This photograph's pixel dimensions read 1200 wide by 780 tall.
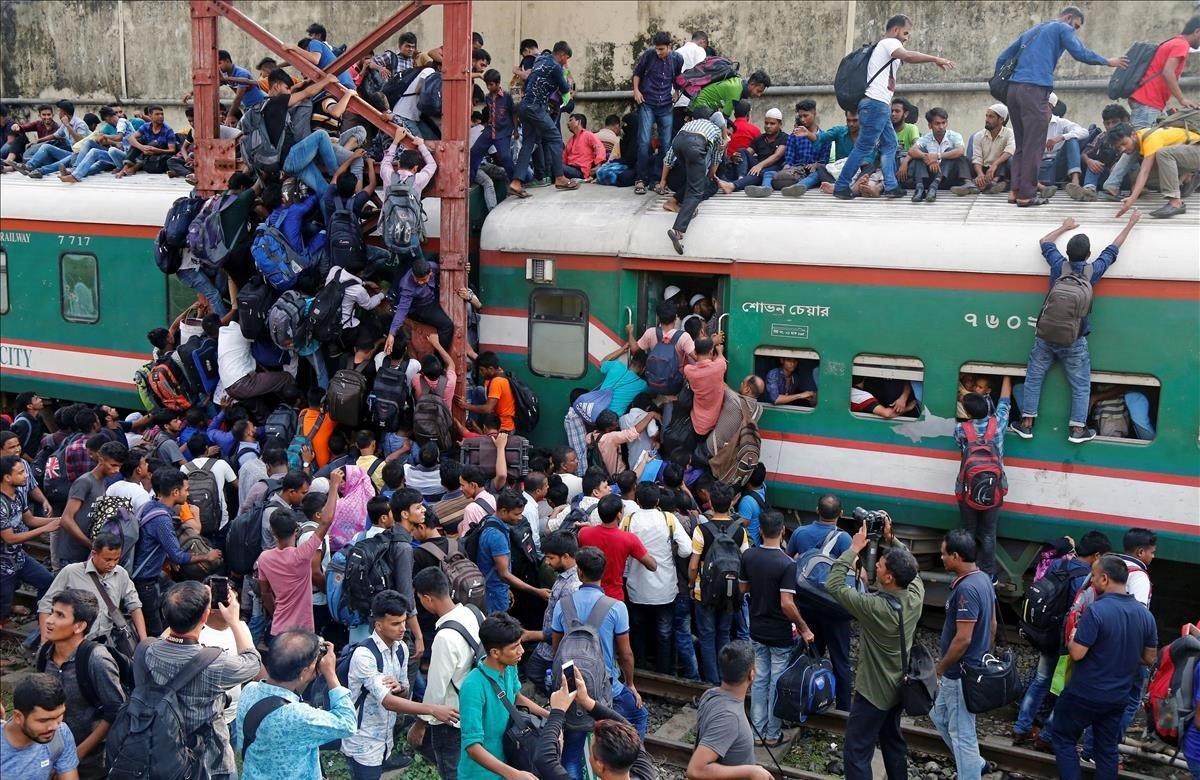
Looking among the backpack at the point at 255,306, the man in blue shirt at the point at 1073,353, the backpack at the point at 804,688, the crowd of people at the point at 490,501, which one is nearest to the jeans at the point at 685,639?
the crowd of people at the point at 490,501

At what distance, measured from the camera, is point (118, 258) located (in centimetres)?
1329

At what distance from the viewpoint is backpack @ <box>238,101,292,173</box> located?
10.8 m

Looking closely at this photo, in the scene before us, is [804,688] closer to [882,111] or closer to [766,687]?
[766,687]

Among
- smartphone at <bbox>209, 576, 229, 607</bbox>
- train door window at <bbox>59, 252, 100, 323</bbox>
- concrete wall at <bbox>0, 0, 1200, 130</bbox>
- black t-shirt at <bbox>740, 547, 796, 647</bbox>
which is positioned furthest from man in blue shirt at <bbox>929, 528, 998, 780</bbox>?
concrete wall at <bbox>0, 0, 1200, 130</bbox>

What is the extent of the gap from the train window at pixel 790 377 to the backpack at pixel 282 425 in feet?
13.6

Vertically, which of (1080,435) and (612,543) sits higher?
(1080,435)

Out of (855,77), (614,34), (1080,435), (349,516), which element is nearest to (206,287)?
(349,516)

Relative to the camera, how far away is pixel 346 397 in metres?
10.2

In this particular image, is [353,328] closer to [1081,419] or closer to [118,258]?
[118,258]

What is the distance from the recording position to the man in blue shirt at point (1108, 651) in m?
6.50

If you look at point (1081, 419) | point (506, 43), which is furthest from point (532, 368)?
point (506, 43)

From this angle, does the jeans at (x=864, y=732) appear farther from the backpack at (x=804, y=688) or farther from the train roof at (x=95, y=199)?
the train roof at (x=95, y=199)

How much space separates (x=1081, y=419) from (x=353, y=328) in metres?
5.98

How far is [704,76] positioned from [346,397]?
4381mm
